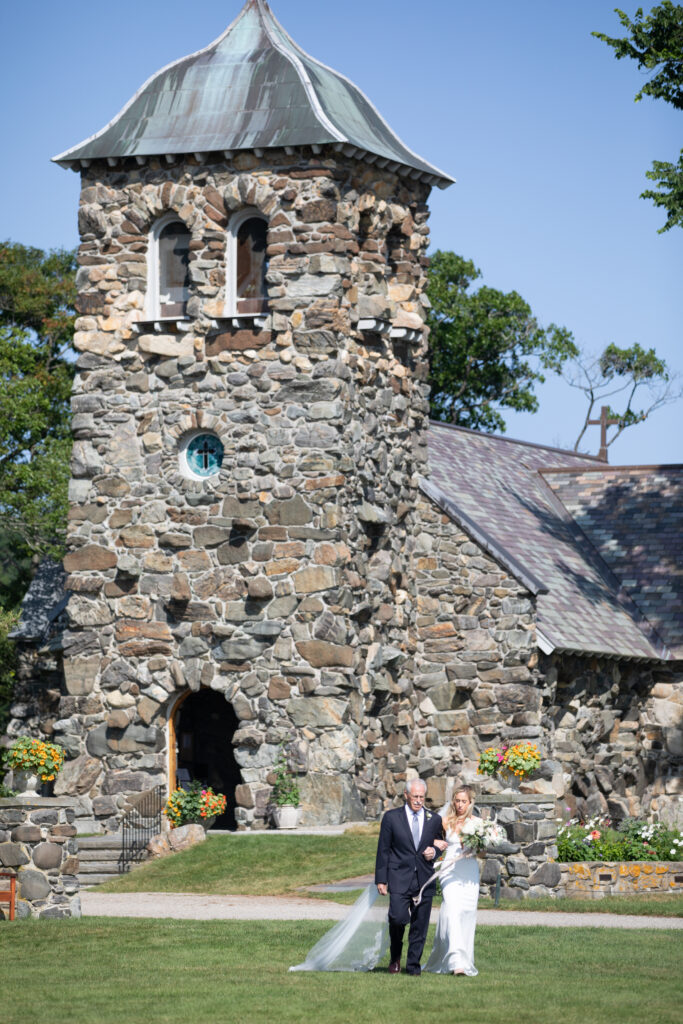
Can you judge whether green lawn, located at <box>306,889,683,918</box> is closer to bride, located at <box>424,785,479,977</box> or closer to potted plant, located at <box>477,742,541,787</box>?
potted plant, located at <box>477,742,541,787</box>

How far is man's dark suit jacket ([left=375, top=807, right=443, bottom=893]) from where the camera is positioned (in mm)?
15508

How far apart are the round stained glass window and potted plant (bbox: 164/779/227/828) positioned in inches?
207

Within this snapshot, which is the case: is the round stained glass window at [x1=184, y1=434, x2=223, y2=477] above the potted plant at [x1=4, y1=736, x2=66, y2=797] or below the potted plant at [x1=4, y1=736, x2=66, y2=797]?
above

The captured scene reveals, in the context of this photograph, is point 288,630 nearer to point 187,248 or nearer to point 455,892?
point 187,248

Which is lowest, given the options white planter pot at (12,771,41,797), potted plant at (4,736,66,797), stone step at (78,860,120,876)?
stone step at (78,860,120,876)

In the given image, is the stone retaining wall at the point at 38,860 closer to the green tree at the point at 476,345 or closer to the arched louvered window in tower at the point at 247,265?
the arched louvered window in tower at the point at 247,265

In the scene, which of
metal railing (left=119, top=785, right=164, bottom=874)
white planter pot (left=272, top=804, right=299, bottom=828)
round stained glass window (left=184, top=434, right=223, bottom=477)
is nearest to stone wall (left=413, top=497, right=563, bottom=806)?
white planter pot (left=272, top=804, right=299, bottom=828)

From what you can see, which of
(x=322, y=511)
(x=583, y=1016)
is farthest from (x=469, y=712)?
(x=583, y=1016)

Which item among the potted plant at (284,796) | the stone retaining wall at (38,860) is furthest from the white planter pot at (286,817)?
the stone retaining wall at (38,860)

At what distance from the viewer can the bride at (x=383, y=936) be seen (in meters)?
15.5

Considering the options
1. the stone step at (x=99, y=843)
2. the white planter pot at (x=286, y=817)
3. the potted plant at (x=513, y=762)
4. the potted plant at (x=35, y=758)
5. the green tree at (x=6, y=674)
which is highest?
the green tree at (x=6, y=674)

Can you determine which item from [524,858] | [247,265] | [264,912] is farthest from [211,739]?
[264,912]

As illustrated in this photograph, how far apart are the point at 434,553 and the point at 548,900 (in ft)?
33.1

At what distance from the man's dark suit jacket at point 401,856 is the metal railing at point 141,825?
1130 centimetres
